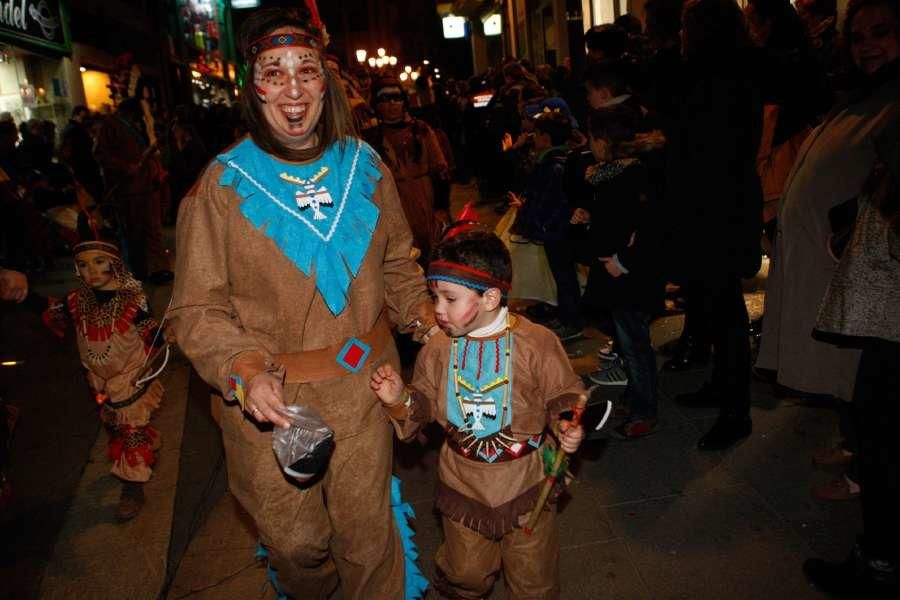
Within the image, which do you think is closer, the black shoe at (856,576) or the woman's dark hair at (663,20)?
the black shoe at (856,576)

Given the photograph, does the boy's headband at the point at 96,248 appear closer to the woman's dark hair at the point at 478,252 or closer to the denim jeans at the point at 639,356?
the woman's dark hair at the point at 478,252

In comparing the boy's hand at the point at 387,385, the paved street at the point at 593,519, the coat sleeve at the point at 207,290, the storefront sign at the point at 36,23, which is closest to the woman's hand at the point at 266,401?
the coat sleeve at the point at 207,290

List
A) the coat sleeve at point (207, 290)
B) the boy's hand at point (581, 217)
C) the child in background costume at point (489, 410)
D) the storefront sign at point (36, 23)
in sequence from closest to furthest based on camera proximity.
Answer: the coat sleeve at point (207, 290)
the child in background costume at point (489, 410)
the boy's hand at point (581, 217)
the storefront sign at point (36, 23)

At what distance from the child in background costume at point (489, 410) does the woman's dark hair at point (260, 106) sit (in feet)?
1.79

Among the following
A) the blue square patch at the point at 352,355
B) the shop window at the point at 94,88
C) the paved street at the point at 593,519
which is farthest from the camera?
the shop window at the point at 94,88

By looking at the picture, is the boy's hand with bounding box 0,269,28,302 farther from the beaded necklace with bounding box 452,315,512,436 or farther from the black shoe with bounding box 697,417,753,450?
the black shoe with bounding box 697,417,753,450

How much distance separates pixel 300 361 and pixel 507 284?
75 cm

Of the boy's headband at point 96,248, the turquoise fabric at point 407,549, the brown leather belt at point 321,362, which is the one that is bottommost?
the turquoise fabric at point 407,549

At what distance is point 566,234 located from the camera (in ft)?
19.0

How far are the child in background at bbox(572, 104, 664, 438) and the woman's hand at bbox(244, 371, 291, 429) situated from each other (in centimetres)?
244

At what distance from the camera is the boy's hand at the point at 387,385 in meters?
2.37

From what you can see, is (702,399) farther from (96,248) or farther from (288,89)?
(96,248)

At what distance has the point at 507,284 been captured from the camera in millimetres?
2521

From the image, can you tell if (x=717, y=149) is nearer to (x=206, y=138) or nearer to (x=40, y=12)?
(x=206, y=138)
